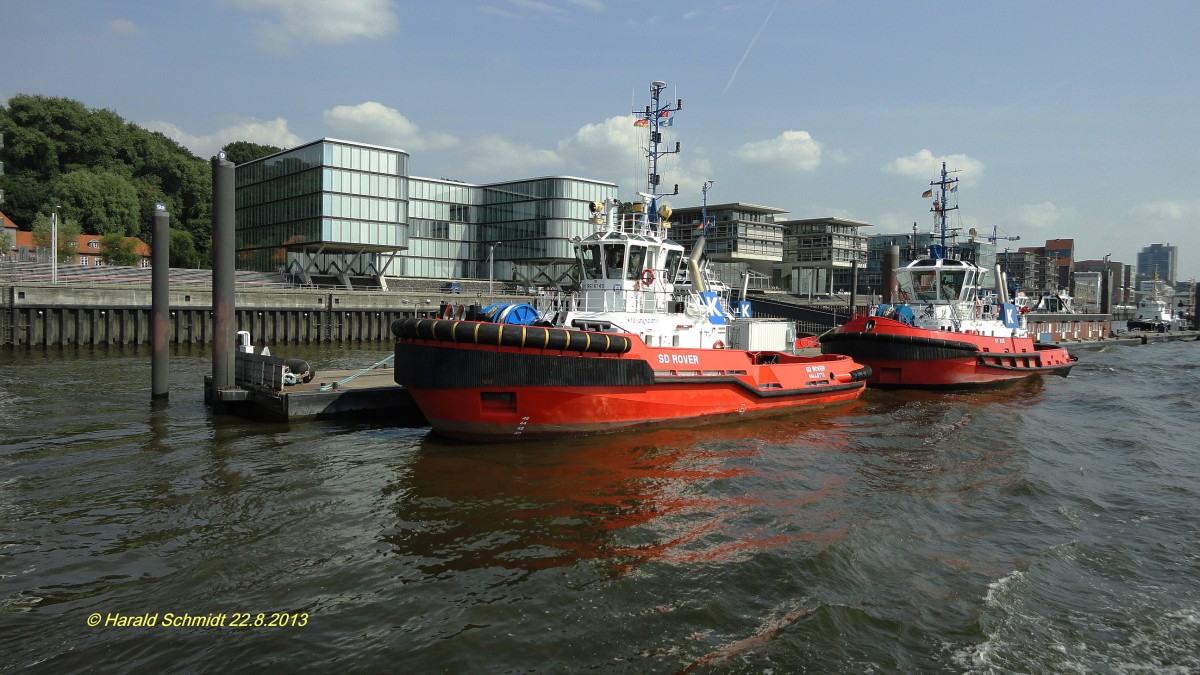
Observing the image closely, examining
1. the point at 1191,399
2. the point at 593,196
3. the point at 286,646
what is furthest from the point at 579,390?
the point at 593,196

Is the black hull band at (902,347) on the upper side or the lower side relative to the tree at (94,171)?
lower

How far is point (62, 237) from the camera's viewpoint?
42.9 metres

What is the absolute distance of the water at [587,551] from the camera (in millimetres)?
5047

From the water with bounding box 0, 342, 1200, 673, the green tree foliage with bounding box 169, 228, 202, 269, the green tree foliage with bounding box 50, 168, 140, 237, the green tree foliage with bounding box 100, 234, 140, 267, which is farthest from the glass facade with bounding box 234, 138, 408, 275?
the water with bounding box 0, 342, 1200, 673

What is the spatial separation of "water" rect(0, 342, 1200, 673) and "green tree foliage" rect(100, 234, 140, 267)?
130ft

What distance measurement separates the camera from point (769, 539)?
722cm

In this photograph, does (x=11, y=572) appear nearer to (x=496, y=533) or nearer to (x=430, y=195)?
(x=496, y=533)

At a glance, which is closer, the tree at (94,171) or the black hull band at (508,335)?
the black hull band at (508,335)

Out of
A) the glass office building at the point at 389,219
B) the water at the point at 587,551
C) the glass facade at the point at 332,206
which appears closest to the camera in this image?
the water at the point at 587,551

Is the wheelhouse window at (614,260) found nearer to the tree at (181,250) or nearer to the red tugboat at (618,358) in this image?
the red tugboat at (618,358)

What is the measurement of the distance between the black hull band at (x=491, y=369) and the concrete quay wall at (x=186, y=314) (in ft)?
65.6

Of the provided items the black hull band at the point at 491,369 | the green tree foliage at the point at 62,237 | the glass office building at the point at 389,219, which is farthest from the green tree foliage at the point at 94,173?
the black hull band at the point at 491,369

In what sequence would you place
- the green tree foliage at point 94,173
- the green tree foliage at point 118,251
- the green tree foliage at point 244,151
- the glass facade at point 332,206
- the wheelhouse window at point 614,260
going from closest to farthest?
the wheelhouse window at point 614,260 < the glass facade at point 332,206 < the green tree foliage at point 118,251 < the green tree foliage at point 94,173 < the green tree foliage at point 244,151

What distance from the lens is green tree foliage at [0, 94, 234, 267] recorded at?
51.2 meters
